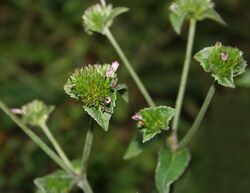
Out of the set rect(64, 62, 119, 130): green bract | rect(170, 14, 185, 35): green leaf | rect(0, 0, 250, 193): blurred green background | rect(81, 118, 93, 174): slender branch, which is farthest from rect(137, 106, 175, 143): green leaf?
rect(0, 0, 250, 193): blurred green background

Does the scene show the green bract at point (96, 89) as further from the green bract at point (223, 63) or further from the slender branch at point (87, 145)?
the green bract at point (223, 63)

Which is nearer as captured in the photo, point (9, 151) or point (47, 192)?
point (47, 192)

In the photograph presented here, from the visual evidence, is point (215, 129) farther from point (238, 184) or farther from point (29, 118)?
point (29, 118)

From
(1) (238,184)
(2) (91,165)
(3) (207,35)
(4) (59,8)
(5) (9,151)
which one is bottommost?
(1) (238,184)

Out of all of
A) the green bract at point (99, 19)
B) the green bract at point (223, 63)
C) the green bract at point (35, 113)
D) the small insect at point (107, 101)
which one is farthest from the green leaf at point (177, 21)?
the small insect at point (107, 101)

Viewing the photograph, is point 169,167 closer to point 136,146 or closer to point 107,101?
point 136,146

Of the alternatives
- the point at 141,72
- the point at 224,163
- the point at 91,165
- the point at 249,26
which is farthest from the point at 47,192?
the point at 249,26

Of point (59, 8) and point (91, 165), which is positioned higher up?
point (59, 8)
